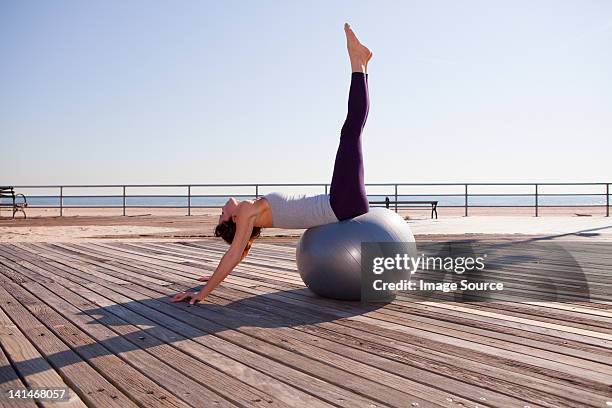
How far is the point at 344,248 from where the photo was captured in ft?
12.4

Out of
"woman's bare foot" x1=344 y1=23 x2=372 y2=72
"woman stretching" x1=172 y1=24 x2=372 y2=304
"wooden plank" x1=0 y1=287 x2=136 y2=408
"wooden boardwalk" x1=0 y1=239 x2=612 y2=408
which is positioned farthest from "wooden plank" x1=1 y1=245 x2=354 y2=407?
"woman's bare foot" x1=344 y1=23 x2=372 y2=72

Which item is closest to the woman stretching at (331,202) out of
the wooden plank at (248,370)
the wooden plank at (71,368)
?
the wooden plank at (248,370)

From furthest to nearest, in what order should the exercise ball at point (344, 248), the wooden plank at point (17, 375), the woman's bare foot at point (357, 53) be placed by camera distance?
the woman's bare foot at point (357, 53), the exercise ball at point (344, 248), the wooden plank at point (17, 375)

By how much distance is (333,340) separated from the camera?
2.81 metres

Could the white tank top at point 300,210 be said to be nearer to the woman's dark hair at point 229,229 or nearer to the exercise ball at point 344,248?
the exercise ball at point 344,248

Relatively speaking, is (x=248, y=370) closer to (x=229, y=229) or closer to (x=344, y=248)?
(x=344, y=248)

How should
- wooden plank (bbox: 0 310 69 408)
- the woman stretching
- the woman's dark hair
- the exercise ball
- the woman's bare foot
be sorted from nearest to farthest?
wooden plank (bbox: 0 310 69 408)
the exercise ball
the woman stretching
the woman's bare foot
the woman's dark hair

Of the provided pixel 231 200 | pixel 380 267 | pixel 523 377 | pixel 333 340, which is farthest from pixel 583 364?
pixel 231 200

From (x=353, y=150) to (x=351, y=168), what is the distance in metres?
0.14

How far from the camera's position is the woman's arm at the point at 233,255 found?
151 inches

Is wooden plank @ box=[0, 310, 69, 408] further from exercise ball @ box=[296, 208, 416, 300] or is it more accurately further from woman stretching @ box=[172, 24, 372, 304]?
exercise ball @ box=[296, 208, 416, 300]

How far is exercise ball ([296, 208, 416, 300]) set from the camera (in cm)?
378

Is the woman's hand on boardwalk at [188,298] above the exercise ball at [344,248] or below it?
below

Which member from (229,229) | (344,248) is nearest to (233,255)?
(229,229)
